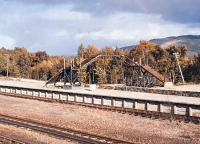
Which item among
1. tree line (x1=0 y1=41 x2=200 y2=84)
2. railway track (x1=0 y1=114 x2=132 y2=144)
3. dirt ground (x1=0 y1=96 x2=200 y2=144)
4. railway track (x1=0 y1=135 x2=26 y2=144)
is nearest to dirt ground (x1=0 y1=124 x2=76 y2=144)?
railway track (x1=0 y1=135 x2=26 y2=144)

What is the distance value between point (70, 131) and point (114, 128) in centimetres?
333

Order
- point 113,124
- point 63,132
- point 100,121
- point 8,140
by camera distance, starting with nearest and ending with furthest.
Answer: point 8,140 < point 63,132 < point 113,124 < point 100,121

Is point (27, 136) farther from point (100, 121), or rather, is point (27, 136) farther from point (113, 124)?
point (100, 121)

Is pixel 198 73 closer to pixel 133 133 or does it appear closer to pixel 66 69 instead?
pixel 66 69

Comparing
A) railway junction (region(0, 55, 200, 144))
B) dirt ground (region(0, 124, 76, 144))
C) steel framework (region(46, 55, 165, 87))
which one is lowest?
dirt ground (region(0, 124, 76, 144))

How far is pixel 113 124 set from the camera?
29375 mm

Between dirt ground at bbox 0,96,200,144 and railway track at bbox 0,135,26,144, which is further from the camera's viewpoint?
dirt ground at bbox 0,96,200,144

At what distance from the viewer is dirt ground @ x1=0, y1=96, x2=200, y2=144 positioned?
959 inches

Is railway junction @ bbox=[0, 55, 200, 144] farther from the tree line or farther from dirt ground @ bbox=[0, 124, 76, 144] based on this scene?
the tree line

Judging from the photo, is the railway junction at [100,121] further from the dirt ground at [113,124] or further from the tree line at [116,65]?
the tree line at [116,65]

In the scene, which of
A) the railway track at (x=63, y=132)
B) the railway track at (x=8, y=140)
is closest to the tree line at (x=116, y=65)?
the railway track at (x=63, y=132)

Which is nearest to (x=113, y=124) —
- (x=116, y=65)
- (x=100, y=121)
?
(x=100, y=121)

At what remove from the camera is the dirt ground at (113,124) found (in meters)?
24.4

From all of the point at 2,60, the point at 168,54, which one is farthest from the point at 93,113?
the point at 2,60
